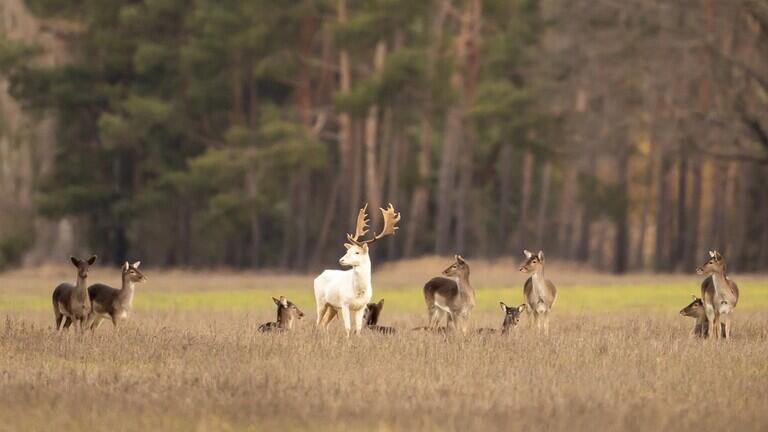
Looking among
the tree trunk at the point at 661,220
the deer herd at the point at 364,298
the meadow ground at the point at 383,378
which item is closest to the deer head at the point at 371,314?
the deer herd at the point at 364,298

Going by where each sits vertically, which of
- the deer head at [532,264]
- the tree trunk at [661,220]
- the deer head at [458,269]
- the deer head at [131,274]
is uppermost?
the tree trunk at [661,220]

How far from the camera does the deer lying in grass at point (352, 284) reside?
69.9 ft

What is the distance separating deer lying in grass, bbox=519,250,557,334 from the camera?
73.6 ft

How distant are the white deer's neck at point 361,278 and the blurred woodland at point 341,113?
30398mm

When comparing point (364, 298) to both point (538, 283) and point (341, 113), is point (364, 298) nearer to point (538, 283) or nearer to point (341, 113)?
point (538, 283)

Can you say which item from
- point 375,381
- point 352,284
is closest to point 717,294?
point 352,284

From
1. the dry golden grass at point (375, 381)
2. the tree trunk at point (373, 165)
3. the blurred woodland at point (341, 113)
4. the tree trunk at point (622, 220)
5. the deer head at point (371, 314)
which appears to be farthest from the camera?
the tree trunk at point (622, 220)

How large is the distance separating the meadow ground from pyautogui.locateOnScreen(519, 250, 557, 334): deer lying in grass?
0.49m

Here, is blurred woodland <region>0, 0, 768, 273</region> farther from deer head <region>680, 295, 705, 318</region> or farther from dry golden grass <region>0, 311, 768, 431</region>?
dry golden grass <region>0, 311, 768, 431</region>

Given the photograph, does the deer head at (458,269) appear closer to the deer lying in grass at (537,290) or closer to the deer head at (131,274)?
the deer lying in grass at (537,290)

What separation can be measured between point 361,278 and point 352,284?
0.83 ft

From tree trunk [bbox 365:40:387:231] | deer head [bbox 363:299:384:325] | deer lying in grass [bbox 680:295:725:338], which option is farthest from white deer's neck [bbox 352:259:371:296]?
tree trunk [bbox 365:40:387:231]

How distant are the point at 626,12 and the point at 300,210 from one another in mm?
13956

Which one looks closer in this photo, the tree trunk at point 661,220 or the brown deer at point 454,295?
the brown deer at point 454,295
